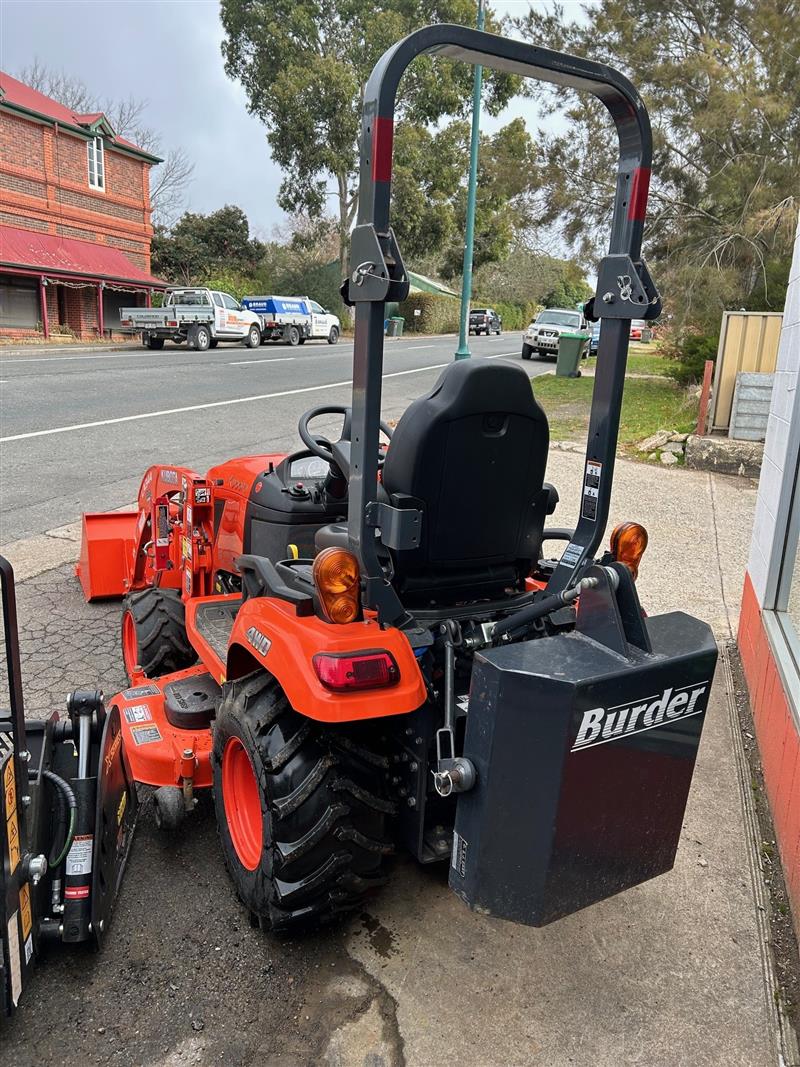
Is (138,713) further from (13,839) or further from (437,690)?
(437,690)

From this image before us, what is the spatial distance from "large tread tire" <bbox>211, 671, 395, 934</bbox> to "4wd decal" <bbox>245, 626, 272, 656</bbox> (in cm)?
15

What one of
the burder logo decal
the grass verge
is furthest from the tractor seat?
the grass verge

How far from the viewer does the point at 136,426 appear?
1139cm

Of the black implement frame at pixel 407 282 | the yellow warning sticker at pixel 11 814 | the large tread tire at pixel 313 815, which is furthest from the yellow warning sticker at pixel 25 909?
the black implement frame at pixel 407 282

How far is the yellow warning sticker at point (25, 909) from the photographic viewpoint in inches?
84.4

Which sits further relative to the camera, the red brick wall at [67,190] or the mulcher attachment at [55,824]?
the red brick wall at [67,190]

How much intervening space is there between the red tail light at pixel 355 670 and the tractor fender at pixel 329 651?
20 mm

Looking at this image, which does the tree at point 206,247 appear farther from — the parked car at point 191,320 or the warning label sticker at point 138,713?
the warning label sticker at point 138,713

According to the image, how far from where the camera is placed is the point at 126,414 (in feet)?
40.3

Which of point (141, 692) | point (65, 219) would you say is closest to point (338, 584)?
point (141, 692)

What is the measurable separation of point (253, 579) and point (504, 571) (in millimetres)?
898

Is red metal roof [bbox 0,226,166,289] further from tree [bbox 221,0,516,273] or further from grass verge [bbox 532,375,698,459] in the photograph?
grass verge [bbox 532,375,698,459]

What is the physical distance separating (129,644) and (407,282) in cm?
279

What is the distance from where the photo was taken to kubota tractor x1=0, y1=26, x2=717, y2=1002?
2.08 meters
